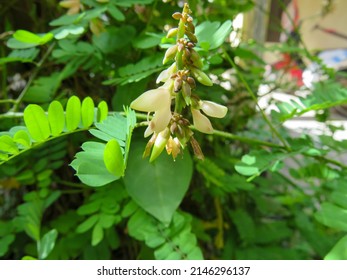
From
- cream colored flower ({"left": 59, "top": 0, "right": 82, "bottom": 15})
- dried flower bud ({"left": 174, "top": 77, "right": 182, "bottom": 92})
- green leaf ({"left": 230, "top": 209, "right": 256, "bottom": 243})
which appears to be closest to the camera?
dried flower bud ({"left": 174, "top": 77, "right": 182, "bottom": 92})

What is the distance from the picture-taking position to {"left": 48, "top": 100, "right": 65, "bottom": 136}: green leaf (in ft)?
1.03

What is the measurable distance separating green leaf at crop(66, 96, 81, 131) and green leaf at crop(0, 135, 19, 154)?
0.05 meters

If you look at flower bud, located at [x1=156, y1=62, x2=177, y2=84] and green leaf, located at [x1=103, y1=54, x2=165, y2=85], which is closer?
flower bud, located at [x1=156, y1=62, x2=177, y2=84]

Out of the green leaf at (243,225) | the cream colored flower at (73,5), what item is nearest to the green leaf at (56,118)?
the cream colored flower at (73,5)

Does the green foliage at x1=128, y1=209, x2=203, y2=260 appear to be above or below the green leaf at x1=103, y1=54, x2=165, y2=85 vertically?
below

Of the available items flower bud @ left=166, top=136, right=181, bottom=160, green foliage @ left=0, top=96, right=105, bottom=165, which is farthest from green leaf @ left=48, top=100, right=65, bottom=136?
flower bud @ left=166, top=136, right=181, bottom=160

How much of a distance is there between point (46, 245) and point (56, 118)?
0.63ft

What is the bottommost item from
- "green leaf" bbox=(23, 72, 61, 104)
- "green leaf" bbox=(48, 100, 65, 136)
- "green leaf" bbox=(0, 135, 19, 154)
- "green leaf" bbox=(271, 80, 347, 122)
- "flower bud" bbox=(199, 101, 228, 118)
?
"green leaf" bbox=(23, 72, 61, 104)

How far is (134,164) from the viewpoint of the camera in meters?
0.42

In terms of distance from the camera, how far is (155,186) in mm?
407

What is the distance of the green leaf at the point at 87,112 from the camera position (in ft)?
1.06

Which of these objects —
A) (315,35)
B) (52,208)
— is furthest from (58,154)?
(315,35)

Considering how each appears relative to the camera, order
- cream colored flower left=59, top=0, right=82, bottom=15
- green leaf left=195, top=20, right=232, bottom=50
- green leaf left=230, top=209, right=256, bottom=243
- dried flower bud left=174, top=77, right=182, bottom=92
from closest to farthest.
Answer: dried flower bud left=174, top=77, right=182, bottom=92
green leaf left=195, top=20, right=232, bottom=50
cream colored flower left=59, top=0, right=82, bottom=15
green leaf left=230, top=209, right=256, bottom=243

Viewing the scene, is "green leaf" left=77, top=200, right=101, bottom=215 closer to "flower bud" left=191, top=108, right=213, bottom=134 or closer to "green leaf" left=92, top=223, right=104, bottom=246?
"green leaf" left=92, top=223, right=104, bottom=246
